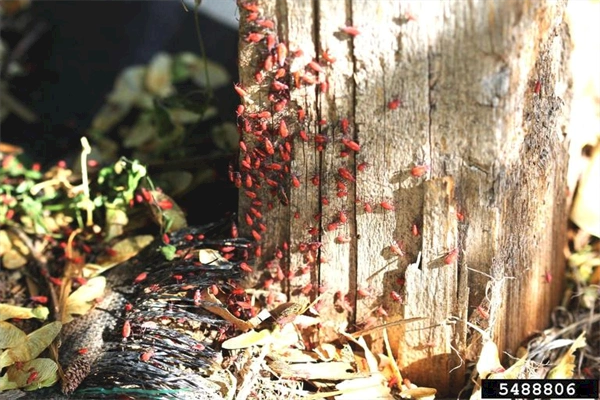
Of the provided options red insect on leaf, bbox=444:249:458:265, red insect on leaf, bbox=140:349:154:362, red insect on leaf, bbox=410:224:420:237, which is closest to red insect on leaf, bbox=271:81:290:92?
red insect on leaf, bbox=410:224:420:237

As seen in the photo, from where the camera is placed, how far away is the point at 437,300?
2.54 metres

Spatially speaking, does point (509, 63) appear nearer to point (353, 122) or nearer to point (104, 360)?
point (353, 122)

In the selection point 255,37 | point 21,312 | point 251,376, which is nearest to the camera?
point 255,37

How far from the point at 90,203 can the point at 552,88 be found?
1.67 meters

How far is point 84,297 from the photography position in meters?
2.80

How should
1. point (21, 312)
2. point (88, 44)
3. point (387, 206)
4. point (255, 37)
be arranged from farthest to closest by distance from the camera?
point (88, 44)
point (21, 312)
point (387, 206)
point (255, 37)

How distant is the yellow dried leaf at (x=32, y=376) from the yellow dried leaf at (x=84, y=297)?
0.22 metres

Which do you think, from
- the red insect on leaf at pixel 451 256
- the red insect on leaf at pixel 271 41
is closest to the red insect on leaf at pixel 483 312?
the red insect on leaf at pixel 451 256

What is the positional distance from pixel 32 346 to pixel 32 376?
0.12 meters

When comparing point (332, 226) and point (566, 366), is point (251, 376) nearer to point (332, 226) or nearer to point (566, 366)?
point (332, 226)

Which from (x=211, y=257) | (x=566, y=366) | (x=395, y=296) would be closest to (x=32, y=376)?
(x=211, y=257)

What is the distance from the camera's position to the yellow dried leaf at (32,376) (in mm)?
2545

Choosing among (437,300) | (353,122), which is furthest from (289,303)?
(353,122)

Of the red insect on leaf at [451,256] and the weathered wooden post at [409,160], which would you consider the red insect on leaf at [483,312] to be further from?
the red insect on leaf at [451,256]
